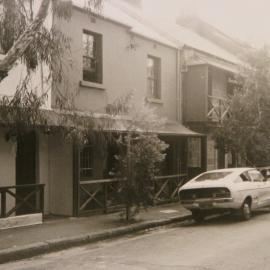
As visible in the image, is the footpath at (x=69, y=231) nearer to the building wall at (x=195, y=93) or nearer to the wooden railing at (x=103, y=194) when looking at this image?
the wooden railing at (x=103, y=194)

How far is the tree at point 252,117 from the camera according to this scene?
19.9 meters

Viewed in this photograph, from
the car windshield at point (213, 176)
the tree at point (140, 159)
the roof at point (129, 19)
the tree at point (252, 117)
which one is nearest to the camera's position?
the tree at point (140, 159)

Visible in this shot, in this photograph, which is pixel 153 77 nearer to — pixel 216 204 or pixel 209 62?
pixel 209 62

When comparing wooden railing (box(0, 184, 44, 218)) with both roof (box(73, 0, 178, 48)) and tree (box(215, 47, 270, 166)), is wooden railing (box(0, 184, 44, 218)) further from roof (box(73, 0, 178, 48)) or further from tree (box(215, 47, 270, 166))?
tree (box(215, 47, 270, 166))

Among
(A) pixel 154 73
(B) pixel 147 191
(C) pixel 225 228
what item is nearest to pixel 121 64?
(A) pixel 154 73

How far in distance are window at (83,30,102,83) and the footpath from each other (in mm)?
4425

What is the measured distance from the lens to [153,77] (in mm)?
20297

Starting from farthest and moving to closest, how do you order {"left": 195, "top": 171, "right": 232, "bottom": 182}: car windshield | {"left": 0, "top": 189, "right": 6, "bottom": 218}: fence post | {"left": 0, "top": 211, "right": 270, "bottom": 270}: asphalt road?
{"left": 195, "top": 171, "right": 232, "bottom": 182}: car windshield → {"left": 0, "top": 189, "right": 6, "bottom": 218}: fence post → {"left": 0, "top": 211, "right": 270, "bottom": 270}: asphalt road

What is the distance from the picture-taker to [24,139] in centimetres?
1492

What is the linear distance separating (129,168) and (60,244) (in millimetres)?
3368

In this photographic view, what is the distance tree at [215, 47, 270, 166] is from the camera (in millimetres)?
19891

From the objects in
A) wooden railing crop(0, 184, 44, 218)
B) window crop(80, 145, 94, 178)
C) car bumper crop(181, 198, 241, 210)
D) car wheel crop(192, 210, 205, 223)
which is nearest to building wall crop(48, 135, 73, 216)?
wooden railing crop(0, 184, 44, 218)

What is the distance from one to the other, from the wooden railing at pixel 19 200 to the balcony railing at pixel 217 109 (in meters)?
9.21

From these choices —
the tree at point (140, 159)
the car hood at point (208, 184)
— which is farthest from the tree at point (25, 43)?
the car hood at point (208, 184)
